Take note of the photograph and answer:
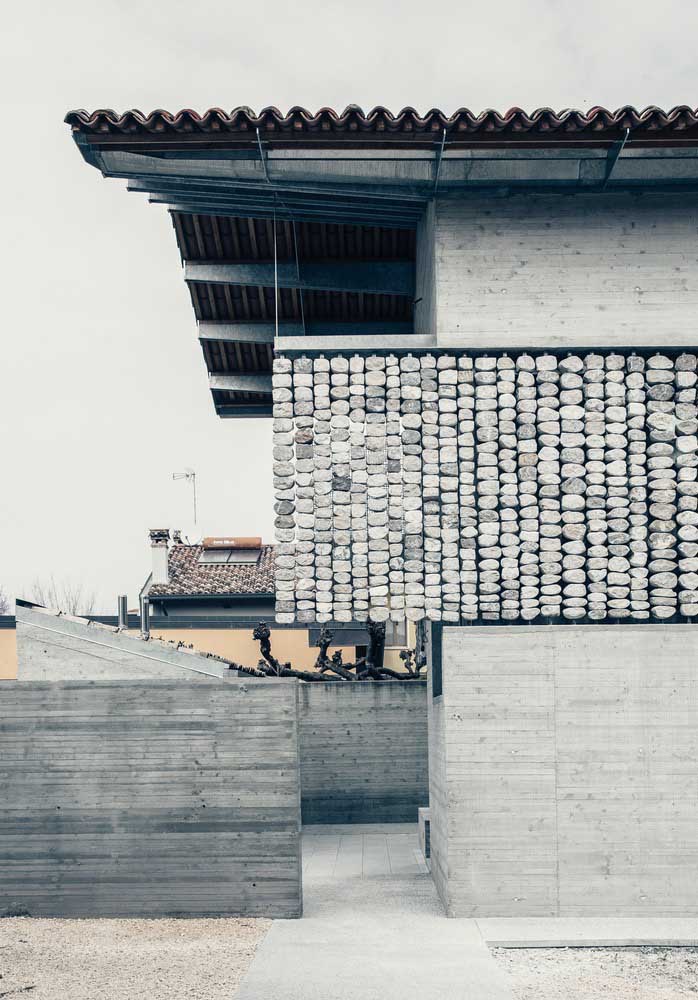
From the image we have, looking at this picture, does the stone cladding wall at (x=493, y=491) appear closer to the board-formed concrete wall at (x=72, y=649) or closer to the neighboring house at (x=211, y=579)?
the board-formed concrete wall at (x=72, y=649)

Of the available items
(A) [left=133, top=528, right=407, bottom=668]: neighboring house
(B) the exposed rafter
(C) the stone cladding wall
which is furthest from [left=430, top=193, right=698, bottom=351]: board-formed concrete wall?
(A) [left=133, top=528, right=407, bottom=668]: neighboring house

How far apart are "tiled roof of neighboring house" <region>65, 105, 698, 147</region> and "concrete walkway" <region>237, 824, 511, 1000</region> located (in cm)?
709

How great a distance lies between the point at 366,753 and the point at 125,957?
8854 mm

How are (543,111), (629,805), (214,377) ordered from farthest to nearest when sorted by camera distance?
(214,377) < (629,805) < (543,111)

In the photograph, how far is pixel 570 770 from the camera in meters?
10.7

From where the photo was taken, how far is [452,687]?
1085 cm

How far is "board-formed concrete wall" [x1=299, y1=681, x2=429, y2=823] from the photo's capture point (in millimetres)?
18234

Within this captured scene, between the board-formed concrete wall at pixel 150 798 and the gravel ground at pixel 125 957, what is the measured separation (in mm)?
289

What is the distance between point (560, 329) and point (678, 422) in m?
1.45

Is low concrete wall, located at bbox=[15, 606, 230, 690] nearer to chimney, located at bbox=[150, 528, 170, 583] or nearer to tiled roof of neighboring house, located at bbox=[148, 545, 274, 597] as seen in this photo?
tiled roof of neighboring house, located at bbox=[148, 545, 274, 597]

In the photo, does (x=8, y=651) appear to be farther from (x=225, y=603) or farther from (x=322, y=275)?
(x=322, y=275)

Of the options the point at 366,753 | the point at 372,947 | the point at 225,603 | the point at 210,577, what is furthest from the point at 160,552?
the point at 372,947

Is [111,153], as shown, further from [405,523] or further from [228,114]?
[405,523]

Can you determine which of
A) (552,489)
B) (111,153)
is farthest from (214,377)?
(552,489)
